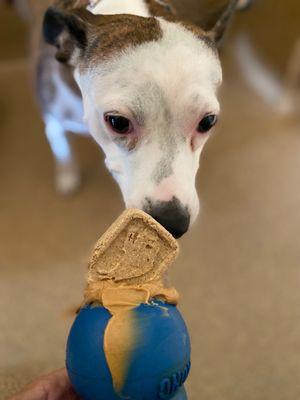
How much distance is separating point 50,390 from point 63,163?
98cm

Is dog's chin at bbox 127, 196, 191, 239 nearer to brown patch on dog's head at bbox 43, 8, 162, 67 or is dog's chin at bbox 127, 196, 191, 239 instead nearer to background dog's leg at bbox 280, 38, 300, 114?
brown patch on dog's head at bbox 43, 8, 162, 67

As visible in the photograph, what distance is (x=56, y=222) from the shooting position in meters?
1.87

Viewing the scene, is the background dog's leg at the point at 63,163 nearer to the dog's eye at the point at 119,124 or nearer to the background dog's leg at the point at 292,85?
the dog's eye at the point at 119,124

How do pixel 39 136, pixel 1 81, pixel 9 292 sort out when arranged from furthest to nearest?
pixel 1 81
pixel 39 136
pixel 9 292

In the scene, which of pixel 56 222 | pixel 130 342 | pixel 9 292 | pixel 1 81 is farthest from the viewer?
pixel 1 81

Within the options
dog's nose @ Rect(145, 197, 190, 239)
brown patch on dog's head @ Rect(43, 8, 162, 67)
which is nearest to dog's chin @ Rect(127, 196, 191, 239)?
dog's nose @ Rect(145, 197, 190, 239)

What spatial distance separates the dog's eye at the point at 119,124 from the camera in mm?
1175

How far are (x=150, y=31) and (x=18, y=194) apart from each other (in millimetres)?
964

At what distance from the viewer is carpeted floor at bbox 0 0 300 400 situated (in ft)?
5.03

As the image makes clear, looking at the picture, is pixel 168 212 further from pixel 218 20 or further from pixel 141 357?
pixel 218 20

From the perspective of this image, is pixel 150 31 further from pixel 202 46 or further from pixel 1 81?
pixel 1 81

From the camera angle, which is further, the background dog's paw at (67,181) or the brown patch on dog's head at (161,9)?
the background dog's paw at (67,181)

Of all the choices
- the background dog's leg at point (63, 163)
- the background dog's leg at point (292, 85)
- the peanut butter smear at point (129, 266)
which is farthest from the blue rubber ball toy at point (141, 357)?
the background dog's leg at point (292, 85)

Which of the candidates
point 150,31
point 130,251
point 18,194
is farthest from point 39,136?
point 130,251
